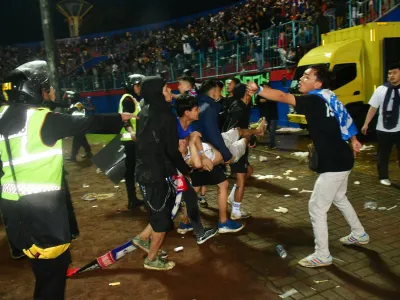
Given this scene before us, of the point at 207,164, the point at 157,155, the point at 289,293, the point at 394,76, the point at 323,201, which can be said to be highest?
the point at 394,76

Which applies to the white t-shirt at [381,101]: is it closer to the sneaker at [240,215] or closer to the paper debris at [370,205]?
the paper debris at [370,205]

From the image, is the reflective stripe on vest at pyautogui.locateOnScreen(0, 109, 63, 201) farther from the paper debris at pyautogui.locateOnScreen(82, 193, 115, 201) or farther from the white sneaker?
the white sneaker

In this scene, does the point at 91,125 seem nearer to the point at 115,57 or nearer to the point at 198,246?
the point at 198,246

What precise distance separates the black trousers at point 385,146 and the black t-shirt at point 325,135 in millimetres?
3006

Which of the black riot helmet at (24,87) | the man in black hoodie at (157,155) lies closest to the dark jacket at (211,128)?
the man in black hoodie at (157,155)

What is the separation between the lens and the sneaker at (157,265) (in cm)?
412

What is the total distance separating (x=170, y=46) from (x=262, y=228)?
2227 cm

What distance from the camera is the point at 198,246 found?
185 inches

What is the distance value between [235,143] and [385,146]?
3031mm

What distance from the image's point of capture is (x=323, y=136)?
3.74 meters

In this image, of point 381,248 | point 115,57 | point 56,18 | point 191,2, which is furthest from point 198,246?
point 56,18

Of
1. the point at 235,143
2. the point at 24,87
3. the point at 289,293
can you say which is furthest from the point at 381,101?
the point at 24,87

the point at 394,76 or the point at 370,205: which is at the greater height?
the point at 394,76

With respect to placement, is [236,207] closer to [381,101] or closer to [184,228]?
[184,228]
